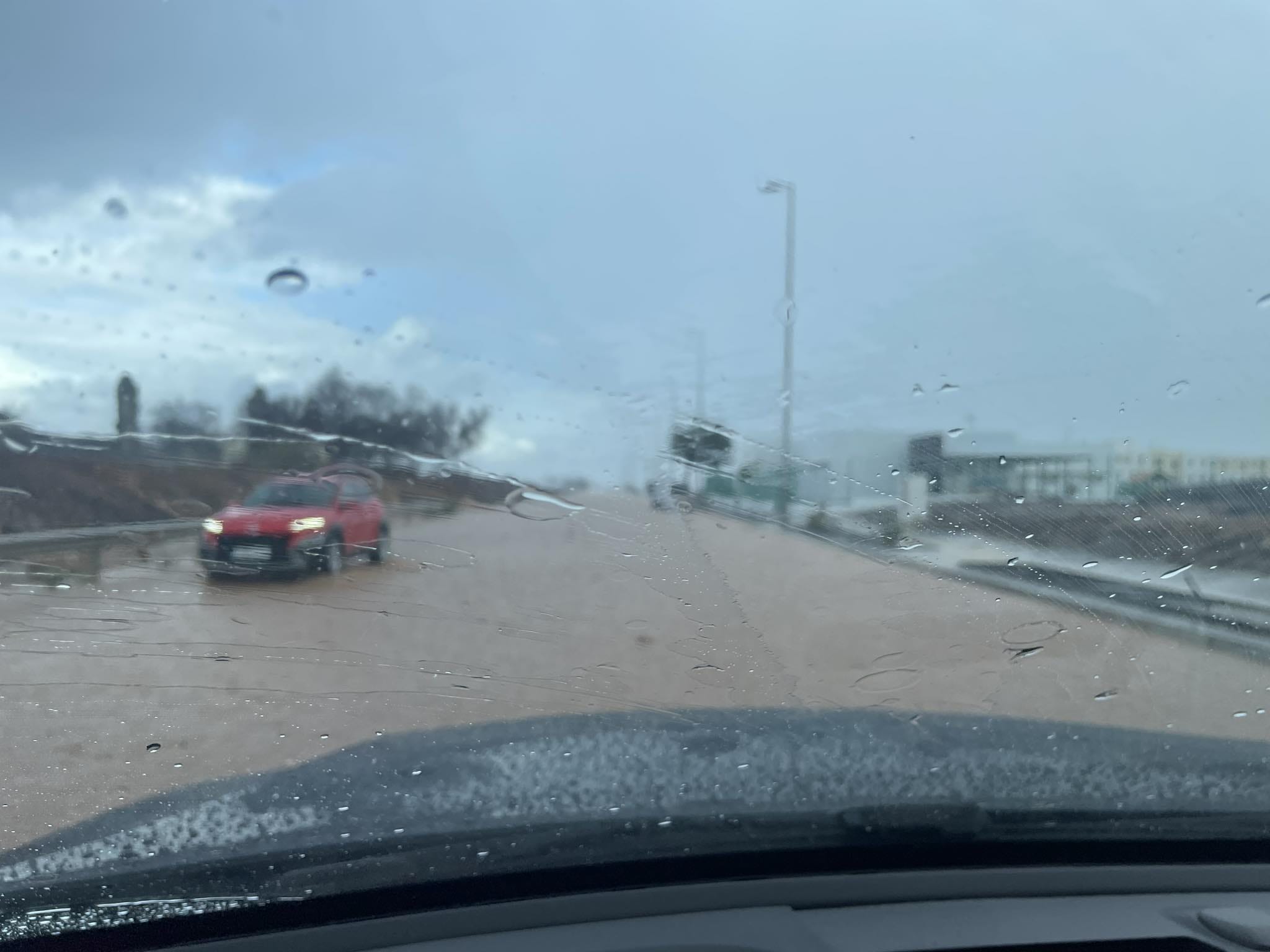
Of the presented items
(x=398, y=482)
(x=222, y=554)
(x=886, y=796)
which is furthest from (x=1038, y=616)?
(x=222, y=554)

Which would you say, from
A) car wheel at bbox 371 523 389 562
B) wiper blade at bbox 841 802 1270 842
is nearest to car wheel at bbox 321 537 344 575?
car wheel at bbox 371 523 389 562

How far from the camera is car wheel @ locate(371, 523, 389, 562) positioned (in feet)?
16.0

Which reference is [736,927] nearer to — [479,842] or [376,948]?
[479,842]

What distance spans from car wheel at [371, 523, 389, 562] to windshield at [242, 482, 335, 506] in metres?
0.26

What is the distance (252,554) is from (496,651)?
1.12 metres

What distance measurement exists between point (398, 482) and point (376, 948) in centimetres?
222

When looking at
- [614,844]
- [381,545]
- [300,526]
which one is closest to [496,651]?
[381,545]

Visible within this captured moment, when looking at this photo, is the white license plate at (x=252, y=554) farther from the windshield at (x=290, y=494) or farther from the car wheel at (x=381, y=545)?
the car wheel at (x=381, y=545)

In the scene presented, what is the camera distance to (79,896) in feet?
Result: 9.75

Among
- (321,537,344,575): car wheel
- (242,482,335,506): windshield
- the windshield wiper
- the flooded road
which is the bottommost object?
the windshield wiper

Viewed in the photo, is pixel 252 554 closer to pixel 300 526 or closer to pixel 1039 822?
pixel 300 526

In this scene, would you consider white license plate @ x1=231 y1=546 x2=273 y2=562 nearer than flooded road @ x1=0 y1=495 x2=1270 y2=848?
No

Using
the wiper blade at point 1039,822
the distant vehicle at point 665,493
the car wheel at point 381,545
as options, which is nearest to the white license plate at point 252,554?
the car wheel at point 381,545

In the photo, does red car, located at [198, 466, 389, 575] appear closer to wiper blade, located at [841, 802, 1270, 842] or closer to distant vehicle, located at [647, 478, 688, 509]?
distant vehicle, located at [647, 478, 688, 509]
